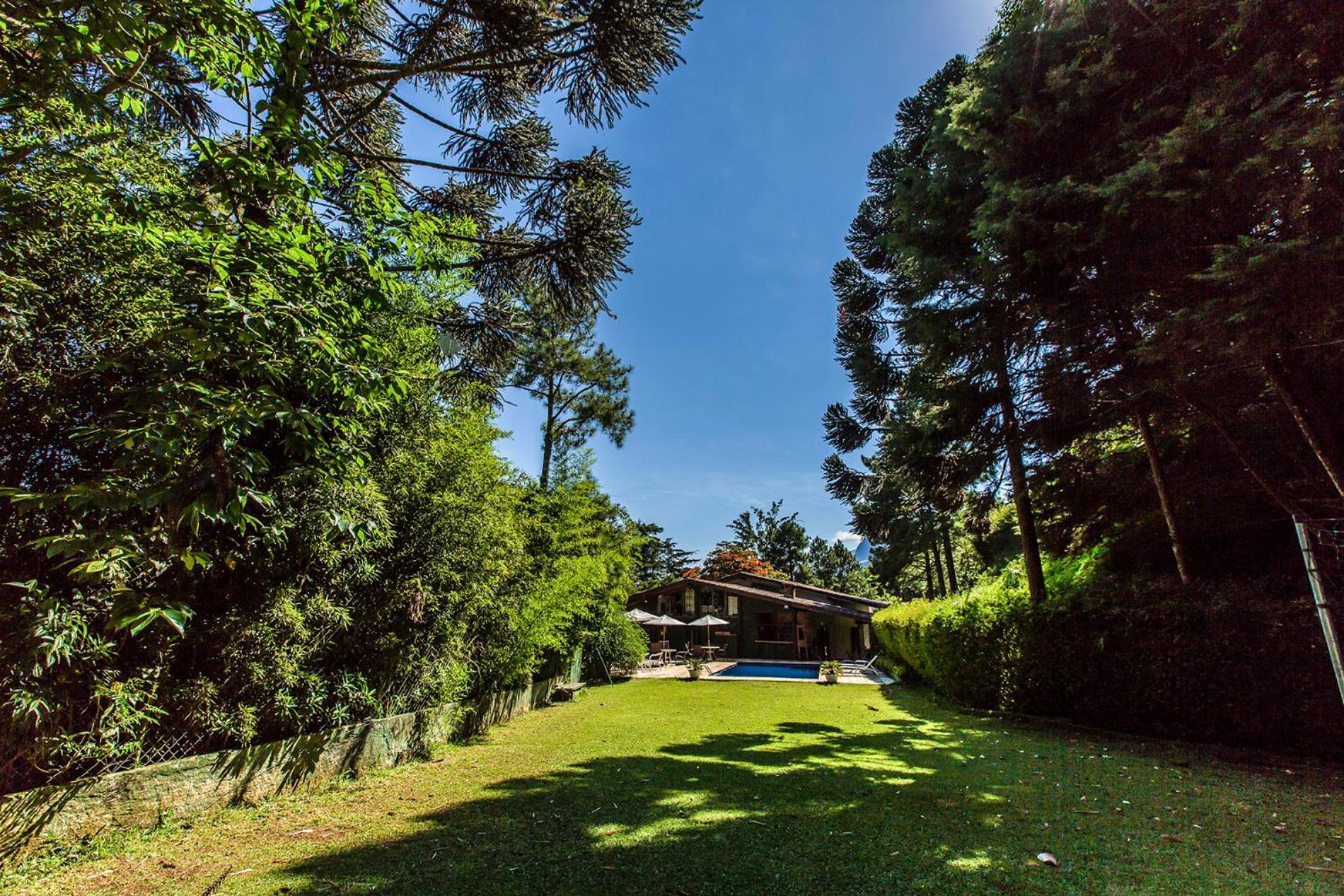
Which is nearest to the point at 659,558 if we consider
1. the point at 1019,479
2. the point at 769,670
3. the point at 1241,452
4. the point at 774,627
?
the point at 774,627

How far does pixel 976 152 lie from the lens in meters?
7.62

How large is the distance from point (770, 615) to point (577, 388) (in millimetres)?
14851

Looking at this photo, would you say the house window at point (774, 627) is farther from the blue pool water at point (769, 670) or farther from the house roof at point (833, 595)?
the blue pool water at point (769, 670)

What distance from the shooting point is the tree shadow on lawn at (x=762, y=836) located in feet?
8.82

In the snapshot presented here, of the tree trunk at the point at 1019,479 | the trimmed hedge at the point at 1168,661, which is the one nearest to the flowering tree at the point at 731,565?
the tree trunk at the point at 1019,479

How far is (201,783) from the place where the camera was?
140 inches

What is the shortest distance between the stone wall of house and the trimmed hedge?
9.08 metres

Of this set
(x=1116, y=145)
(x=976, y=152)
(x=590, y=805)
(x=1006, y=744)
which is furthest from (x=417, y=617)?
(x=976, y=152)

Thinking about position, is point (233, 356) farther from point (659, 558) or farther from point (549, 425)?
point (659, 558)

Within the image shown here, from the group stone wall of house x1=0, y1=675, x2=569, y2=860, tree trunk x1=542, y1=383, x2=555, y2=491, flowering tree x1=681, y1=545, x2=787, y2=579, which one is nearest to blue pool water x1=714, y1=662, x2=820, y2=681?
tree trunk x1=542, y1=383, x2=555, y2=491

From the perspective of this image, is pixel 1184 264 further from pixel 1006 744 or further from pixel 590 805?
pixel 590 805

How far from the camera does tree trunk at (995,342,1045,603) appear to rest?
8.66 metres

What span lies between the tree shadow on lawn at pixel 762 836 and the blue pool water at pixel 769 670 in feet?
42.2

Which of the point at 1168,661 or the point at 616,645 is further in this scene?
the point at 616,645
